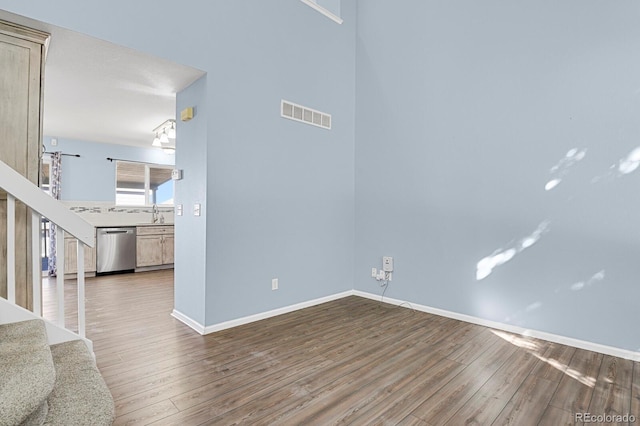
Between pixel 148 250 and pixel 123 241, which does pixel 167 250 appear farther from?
pixel 123 241

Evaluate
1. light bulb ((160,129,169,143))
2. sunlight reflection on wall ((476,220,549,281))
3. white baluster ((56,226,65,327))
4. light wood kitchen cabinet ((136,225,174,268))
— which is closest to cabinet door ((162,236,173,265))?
light wood kitchen cabinet ((136,225,174,268))

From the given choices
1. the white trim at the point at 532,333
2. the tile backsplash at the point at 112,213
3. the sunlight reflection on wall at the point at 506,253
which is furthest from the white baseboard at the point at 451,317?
the tile backsplash at the point at 112,213

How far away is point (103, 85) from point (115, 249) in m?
3.47

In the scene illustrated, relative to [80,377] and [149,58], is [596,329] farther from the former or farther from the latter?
[149,58]

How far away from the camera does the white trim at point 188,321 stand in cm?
317

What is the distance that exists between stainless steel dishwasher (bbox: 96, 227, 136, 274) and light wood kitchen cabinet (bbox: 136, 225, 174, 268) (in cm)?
10

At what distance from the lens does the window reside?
21.8ft

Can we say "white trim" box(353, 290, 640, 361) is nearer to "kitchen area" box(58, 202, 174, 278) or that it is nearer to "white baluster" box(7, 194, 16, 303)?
"white baluster" box(7, 194, 16, 303)

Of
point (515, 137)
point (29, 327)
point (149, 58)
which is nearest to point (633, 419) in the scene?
point (515, 137)

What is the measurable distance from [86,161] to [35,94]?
14.3ft

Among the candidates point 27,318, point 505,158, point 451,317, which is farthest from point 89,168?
point 505,158

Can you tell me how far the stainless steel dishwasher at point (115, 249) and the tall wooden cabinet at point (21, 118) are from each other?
12.3 feet

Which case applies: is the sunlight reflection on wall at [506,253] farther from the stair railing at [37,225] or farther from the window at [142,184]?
the window at [142,184]

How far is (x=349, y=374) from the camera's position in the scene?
2379mm
